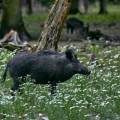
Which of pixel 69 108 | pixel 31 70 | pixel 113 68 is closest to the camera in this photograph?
pixel 69 108

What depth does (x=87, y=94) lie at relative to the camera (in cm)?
990

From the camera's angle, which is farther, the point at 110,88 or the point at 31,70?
the point at 31,70

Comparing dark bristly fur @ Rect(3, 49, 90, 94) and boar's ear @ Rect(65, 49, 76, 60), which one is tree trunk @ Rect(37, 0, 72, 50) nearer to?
dark bristly fur @ Rect(3, 49, 90, 94)

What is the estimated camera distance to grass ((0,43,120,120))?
29.0 feet

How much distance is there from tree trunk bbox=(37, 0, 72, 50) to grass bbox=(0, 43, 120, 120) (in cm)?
458

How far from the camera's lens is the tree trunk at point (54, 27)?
16.0m

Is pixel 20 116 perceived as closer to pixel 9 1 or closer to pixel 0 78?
pixel 0 78

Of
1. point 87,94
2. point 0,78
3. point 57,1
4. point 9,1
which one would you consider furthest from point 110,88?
point 9,1

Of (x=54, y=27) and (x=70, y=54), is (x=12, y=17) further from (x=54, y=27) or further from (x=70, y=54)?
(x=70, y=54)

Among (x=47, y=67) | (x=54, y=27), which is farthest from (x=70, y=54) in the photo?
(x=54, y=27)

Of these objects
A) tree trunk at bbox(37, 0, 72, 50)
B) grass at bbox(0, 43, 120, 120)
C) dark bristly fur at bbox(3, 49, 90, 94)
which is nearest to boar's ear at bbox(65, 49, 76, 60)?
dark bristly fur at bbox(3, 49, 90, 94)

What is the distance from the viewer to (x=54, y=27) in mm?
16141

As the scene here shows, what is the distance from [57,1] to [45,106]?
7.46 meters

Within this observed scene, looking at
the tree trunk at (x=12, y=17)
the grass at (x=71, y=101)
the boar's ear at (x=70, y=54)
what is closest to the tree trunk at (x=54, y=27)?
the grass at (x=71, y=101)
